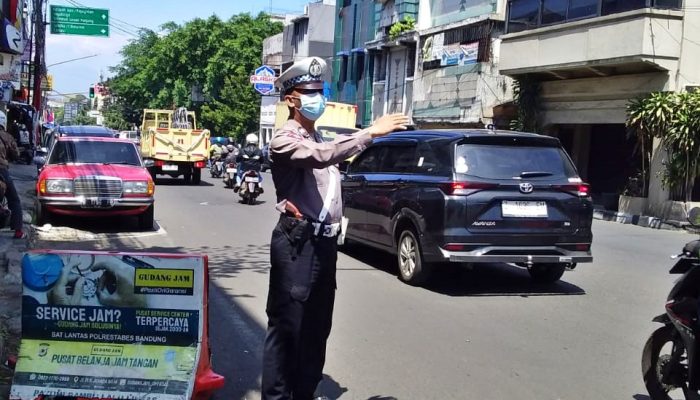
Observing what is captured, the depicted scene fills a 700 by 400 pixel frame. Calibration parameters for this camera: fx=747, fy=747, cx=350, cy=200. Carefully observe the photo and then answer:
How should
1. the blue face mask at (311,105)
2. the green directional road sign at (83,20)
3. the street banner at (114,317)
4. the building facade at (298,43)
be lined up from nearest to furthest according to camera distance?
the blue face mask at (311,105) → the street banner at (114,317) → the green directional road sign at (83,20) → the building facade at (298,43)

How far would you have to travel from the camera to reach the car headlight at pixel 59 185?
11727mm

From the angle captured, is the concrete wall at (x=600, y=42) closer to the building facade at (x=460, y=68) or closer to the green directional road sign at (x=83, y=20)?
the building facade at (x=460, y=68)

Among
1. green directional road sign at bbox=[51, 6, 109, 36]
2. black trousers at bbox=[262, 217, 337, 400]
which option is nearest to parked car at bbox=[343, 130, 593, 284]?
black trousers at bbox=[262, 217, 337, 400]

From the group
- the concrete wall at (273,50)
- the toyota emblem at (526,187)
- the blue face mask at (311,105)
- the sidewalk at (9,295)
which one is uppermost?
the concrete wall at (273,50)

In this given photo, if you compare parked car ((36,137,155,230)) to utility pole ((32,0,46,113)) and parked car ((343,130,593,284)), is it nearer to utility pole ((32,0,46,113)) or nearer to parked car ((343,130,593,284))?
parked car ((343,130,593,284))

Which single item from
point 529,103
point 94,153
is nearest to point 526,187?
point 94,153

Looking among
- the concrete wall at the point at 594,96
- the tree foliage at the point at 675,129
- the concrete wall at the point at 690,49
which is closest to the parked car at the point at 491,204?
the tree foliage at the point at 675,129

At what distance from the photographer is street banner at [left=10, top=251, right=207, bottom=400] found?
415cm

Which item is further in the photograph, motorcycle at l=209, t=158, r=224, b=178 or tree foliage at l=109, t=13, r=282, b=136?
tree foliage at l=109, t=13, r=282, b=136

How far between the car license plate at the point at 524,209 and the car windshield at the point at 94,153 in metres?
7.64

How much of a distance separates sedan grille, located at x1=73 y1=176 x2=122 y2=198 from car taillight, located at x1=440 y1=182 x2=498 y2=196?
6376mm

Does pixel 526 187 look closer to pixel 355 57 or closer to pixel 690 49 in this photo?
pixel 690 49

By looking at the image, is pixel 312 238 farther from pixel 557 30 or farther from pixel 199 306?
pixel 557 30

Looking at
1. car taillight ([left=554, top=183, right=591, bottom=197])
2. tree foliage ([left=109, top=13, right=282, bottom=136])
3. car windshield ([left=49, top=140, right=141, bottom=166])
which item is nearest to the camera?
car taillight ([left=554, top=183, right=591, bottom=197])
